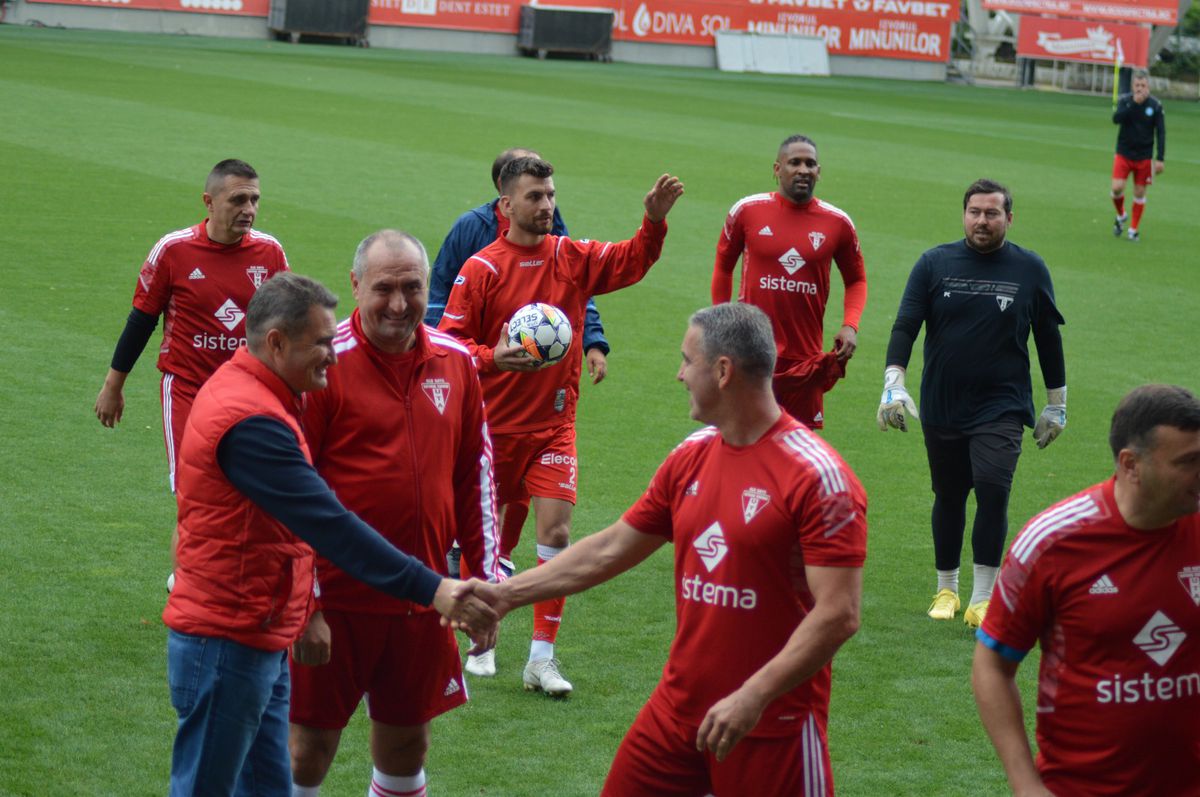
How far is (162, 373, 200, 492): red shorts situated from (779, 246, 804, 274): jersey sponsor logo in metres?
3.51

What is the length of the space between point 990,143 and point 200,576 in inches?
1114

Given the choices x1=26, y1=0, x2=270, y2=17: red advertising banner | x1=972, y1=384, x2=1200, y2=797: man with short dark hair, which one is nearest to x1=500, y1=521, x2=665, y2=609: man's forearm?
x1=972, y1=384, x2=1200, y2=797: man with short dark hair

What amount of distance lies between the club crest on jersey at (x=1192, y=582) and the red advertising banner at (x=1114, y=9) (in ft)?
147

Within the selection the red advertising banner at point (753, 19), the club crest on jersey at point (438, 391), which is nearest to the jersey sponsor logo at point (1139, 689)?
the club crest on jersey at point (438, 391)

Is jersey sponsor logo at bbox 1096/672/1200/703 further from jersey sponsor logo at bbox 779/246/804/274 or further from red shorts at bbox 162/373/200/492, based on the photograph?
jersey sponsor logo at bbox 779/246/804/274

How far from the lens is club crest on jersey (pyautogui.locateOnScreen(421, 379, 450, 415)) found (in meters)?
5.22

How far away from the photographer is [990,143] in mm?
30812

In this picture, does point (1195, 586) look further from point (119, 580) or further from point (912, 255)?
point (912, 255)

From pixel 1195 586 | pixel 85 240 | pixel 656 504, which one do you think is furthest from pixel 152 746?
pixel 85 240

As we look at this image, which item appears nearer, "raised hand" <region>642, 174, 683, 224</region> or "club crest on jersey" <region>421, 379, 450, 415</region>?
"club crest on jersey" <region>421, 379, 450, 415</region>

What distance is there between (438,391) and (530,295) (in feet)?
7.36

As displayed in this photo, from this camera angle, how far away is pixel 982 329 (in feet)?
27.2

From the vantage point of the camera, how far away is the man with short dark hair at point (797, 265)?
9.27 m

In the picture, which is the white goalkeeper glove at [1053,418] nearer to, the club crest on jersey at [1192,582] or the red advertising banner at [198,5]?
the club crest on jersey at [1192,582]
